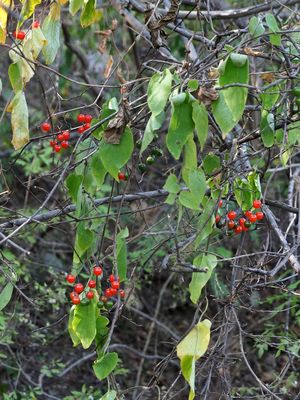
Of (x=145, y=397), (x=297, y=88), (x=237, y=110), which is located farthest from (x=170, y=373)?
(x=237, y=110)

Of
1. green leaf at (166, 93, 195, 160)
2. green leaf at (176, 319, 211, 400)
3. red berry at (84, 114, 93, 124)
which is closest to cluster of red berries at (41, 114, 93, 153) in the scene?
red berry at (84, 114, 93, 124)

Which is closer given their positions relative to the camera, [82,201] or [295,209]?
[82,201]

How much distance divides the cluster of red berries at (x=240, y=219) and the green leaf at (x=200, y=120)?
65cm

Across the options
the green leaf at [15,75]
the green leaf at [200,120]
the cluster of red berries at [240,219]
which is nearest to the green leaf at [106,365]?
the cluster of red berries at [240,219]

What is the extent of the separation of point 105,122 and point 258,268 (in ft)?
2.23

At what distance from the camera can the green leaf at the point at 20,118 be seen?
2.39 m

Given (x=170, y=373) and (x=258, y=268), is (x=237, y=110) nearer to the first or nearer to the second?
(x=258, y=268)

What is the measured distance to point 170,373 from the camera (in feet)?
17.1

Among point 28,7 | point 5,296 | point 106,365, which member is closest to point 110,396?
point 106,365

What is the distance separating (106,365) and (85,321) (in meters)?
0.14

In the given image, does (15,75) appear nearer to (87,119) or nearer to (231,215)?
(87,119)

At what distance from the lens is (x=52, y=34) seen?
8.53 feet

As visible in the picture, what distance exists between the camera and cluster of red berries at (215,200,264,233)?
265 centimetres

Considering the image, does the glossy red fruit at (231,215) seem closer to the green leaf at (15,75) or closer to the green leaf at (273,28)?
the green leaf at (273,28)
